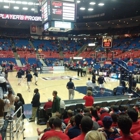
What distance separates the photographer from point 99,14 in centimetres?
3625

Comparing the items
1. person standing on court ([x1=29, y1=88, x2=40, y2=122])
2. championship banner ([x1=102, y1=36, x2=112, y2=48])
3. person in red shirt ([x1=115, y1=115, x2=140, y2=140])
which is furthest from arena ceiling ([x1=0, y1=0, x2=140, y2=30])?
person in red shirt ([x1=115, y1=115, x2=140, y2=140])

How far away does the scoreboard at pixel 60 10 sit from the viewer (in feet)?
40.7

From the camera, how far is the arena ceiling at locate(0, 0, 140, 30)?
95.3ft

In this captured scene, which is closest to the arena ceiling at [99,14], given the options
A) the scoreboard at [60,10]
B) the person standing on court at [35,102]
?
the scoreboard at [60,10]

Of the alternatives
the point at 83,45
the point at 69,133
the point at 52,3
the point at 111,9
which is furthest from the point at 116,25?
the point at 69,133

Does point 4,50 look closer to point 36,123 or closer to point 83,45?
point 83,45

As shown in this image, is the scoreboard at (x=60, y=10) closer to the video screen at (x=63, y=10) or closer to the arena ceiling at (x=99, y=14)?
the video screen at (x=63, y=10)

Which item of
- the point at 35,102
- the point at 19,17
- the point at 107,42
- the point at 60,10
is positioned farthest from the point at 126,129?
the point at 19,17

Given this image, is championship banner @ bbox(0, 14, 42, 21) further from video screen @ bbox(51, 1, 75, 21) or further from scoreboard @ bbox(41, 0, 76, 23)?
→ video screen @ bbox(51, 1, 75, 21)

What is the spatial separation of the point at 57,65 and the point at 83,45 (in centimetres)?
1447

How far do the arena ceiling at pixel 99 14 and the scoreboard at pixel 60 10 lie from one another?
14.6m

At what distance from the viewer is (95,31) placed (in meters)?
46.2

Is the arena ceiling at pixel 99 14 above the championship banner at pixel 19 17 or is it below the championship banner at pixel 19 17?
above

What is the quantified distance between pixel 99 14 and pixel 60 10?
996 inches
